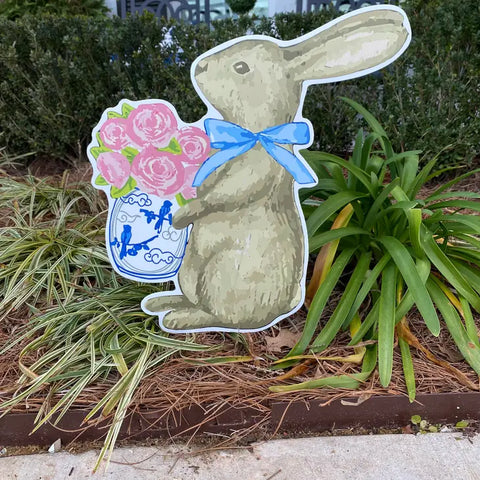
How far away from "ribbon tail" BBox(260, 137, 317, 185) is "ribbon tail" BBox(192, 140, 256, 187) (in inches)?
2.5

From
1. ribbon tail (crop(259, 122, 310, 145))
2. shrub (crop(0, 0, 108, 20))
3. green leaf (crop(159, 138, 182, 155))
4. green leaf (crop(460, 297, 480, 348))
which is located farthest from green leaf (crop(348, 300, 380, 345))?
shrub (crop(0, 0, 108, 20))

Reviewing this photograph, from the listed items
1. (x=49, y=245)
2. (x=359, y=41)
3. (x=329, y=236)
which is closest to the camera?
(x=359, y=41)

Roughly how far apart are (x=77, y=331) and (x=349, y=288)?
46.7 inches

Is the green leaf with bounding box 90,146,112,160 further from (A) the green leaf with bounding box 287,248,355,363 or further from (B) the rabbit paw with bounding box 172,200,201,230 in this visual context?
(A) the green leaf with bounding box 287,248,355,363

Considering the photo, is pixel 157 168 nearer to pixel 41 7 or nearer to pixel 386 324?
pixel 386 324

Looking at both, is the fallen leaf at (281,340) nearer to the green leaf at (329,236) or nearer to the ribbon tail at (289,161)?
the green leaf at (329,236)

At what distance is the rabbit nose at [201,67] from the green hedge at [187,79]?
1295 mm

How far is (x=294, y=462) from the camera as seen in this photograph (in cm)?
162

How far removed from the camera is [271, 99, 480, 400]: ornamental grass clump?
5.87ft

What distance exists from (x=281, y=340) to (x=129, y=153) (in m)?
1.01

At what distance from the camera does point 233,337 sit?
6.56ft

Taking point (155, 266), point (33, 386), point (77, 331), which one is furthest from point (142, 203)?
point (33, 386)

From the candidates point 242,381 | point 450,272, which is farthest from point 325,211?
point 242,381

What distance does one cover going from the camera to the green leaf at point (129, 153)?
5.73 feet
